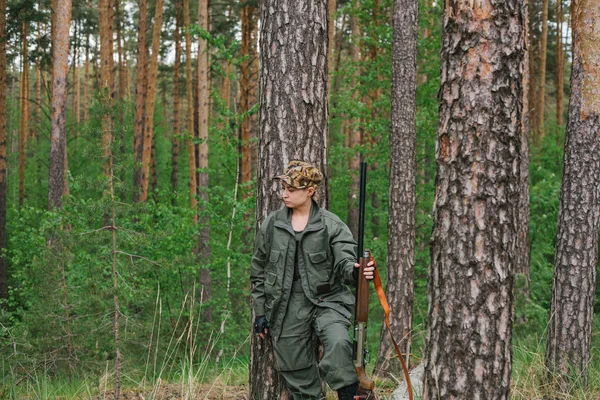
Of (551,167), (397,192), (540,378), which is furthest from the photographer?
(551,167)

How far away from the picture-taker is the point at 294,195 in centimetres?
379

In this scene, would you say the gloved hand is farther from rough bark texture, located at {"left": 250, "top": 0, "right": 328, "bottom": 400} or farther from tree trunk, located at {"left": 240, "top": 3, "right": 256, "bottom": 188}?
tree trunk, located at {"left": 240, "top": 3, "right": 256, "bottom": 188}

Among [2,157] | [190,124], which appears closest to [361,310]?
[2,157]

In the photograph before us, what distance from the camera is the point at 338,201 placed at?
68.0 ft

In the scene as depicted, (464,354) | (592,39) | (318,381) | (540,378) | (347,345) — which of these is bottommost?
(540,378)

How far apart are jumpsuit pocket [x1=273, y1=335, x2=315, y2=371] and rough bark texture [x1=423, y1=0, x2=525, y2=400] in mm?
1331

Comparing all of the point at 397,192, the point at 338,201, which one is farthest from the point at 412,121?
the point at 338,201

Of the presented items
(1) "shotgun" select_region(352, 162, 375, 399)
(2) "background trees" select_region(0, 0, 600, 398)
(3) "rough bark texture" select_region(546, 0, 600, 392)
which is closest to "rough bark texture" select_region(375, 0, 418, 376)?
(2) "background trees" select_region(0, 0, 600, 398)

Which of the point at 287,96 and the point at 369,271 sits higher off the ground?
the point at 287,96

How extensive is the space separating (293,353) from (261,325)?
0.30 m

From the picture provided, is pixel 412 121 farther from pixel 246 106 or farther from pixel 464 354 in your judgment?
pixel 246 106

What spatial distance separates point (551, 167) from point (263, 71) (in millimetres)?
14034

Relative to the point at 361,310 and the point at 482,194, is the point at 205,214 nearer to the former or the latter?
the point at 361,310

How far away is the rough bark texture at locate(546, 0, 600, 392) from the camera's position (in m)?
5.39
